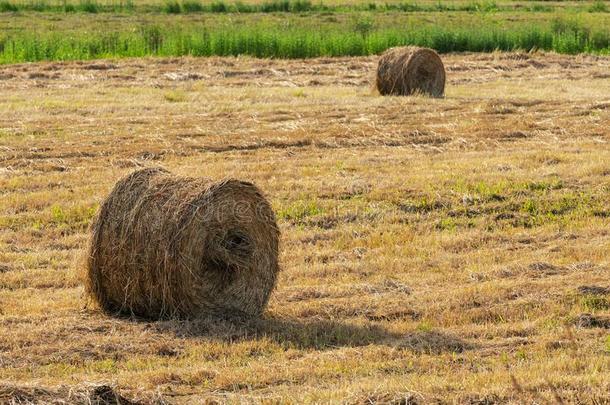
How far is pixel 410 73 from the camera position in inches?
981

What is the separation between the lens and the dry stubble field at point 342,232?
9078 mm

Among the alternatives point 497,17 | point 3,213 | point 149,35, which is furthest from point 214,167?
point 497,17

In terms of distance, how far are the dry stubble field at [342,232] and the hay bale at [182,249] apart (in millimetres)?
271

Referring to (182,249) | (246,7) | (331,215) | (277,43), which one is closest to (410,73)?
(277,43)

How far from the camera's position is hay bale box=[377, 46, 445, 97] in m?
24.9

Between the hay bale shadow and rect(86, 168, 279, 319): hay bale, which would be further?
rect(86, 168, 279, 319): hay bale

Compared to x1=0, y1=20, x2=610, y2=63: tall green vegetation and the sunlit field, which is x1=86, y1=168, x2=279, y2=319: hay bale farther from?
x1=0, y1=20, x2=610, y2=63: tall green vegetation

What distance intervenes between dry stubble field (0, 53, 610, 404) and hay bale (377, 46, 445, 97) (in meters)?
0.70

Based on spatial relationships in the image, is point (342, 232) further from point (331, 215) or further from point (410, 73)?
point (410, 73)

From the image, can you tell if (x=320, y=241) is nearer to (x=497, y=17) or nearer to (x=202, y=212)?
(x=202, y=212)

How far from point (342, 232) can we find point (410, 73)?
11106mm

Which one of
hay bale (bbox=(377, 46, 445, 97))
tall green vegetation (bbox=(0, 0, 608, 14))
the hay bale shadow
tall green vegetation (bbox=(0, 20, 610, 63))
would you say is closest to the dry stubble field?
Result: the hay bale shadow

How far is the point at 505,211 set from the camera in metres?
15.3

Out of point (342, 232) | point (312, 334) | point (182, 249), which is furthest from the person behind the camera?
point (342, 232)
